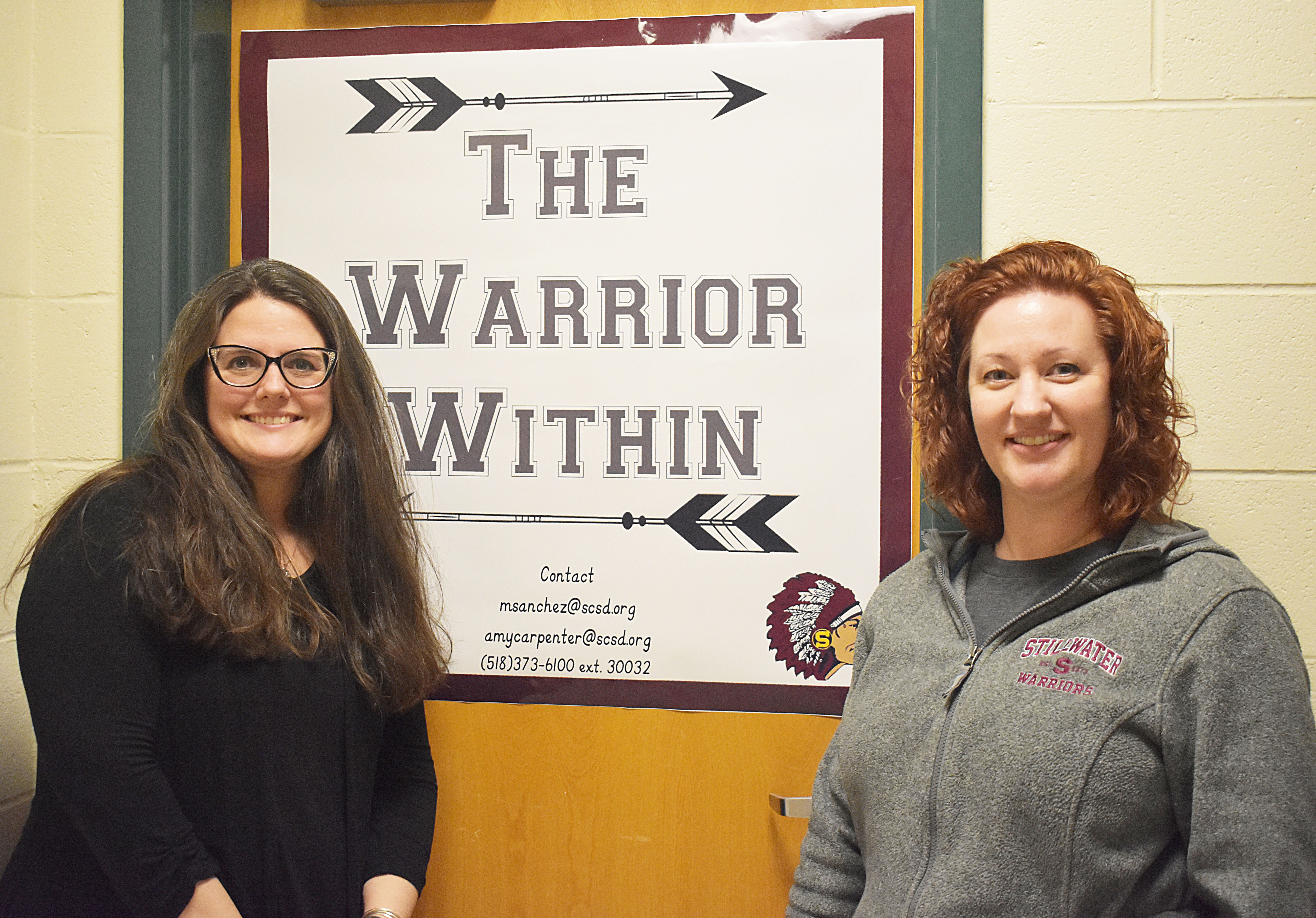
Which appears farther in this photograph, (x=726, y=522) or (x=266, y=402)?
(x=726, y=522)

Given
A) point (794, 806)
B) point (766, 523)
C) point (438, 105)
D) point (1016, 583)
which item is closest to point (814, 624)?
point (766, 523)

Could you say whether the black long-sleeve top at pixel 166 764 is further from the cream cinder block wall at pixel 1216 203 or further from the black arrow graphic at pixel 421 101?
the cream cinder block wall at pixel 1216 203

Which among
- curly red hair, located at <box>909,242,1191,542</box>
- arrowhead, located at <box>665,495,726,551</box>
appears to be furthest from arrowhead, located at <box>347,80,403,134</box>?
curly red hair, located at <box>909,242,1191,542</box>

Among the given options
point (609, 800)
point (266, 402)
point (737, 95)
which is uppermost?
point (737, 95)

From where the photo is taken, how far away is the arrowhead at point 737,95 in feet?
4.56

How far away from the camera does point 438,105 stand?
4.72ft

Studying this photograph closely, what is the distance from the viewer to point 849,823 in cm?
111

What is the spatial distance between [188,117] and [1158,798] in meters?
1.67

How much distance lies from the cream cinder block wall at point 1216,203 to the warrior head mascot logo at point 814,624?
0.52 meters

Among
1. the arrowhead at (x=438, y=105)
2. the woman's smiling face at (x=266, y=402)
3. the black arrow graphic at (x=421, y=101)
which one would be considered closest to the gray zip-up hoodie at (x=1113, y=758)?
the woman's smiling face at (x=266, y=402)

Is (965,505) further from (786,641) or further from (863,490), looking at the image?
(786,641)

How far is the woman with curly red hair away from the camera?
842 mm

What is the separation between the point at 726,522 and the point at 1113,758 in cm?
66

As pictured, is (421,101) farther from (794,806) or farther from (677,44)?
Answer: (794,806)
